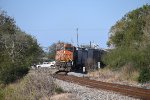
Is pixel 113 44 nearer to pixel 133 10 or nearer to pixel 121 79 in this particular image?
pixel 133 10

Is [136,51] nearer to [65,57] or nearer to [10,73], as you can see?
[65,57]

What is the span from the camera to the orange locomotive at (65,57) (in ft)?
144

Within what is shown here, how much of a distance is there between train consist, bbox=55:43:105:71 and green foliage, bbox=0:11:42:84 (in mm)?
3366

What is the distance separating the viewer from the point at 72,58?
4419cm

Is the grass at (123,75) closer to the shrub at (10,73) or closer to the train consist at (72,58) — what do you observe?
the train consist at (72,58)

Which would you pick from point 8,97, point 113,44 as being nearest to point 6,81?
point 8,97

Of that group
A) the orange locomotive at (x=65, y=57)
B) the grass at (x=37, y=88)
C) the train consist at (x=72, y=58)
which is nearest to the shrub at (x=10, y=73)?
the grass at (x=37, y=88)

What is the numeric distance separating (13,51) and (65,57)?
603 centimetres

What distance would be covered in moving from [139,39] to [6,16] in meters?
17.5

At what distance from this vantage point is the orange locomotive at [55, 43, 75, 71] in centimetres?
4388

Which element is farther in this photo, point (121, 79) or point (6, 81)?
point (121, 79)

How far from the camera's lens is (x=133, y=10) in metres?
55.3

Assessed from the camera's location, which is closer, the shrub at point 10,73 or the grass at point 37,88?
the grass at point 37,88

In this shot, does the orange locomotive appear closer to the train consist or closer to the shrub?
the train consist
